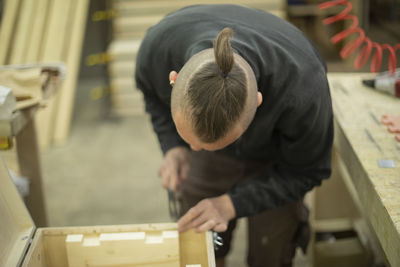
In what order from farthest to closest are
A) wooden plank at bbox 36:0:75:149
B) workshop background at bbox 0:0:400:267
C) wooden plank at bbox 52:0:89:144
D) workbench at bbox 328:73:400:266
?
1. wooden plank at bbox 52:0:89:144
2. wooden plank at bbox 36:0:75:149
3. workshop background at bbox 0:0:400:267
4. workbench at bbox 328:73:400:266

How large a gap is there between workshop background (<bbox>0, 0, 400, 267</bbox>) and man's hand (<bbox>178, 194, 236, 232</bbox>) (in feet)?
2.01

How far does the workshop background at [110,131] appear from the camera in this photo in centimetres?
162

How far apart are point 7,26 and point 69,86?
544 mm

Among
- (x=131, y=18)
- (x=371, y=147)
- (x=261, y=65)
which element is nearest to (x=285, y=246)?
(x=371, y=147)

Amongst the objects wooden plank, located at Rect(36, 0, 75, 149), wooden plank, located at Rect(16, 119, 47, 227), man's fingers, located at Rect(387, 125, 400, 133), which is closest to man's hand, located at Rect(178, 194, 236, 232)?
man's fingers, located at Rect(387, 125, 400, 133)

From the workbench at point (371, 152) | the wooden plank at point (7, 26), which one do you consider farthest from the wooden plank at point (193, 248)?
the wooden plank at point (7, 26)

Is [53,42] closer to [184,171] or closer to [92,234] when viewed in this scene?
[184,171]

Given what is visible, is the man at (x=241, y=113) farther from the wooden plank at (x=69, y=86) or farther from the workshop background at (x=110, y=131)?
the wooden plank at (x=69, y=86)

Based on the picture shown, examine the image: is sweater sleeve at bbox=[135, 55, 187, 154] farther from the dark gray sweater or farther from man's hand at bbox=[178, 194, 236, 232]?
man's hand at bbox=[178, 194, 236, 232]

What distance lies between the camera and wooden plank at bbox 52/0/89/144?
2721 mm

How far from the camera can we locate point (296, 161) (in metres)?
1.00

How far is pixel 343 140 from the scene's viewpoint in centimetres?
112

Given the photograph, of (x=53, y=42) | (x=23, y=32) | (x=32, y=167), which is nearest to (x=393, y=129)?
(x=32, y=167)

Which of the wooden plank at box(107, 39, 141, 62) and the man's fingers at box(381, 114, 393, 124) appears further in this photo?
the wooden plank at box(107, 39, 141, 62)
